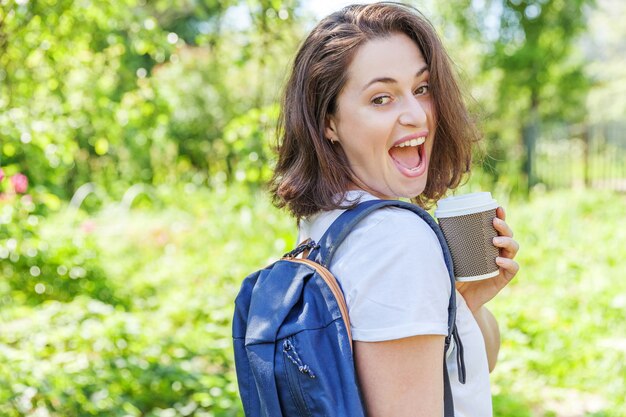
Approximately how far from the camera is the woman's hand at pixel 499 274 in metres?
1.26

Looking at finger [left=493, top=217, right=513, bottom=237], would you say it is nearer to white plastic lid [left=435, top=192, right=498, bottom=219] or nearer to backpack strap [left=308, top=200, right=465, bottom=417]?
white plastic lid [left=435, top=192, right=498, bottom=219]

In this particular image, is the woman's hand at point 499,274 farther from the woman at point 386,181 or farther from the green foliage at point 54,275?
the green foliage at point 54,275

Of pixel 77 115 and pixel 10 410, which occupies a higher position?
pixel 77 115

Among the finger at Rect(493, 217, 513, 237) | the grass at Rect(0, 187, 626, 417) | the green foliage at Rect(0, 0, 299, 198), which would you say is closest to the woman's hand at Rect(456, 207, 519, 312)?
the finger at Rect(493, 217, 513, 237)

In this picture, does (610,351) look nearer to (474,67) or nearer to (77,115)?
(77,115)

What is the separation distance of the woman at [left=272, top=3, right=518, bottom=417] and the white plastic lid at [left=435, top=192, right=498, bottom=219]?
0.18ft

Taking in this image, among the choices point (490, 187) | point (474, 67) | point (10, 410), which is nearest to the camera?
point (10, 410)

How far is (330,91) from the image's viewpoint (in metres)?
1.27

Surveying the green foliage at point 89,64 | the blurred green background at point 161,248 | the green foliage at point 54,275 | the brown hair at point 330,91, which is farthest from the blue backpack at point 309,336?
the green foliage at point 54,275

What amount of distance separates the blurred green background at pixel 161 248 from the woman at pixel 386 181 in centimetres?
28

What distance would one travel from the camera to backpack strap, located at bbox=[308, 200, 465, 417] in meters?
1.13

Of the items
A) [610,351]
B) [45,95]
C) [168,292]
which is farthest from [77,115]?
[610,351]

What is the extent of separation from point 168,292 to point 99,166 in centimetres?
699

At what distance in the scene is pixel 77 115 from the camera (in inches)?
136
